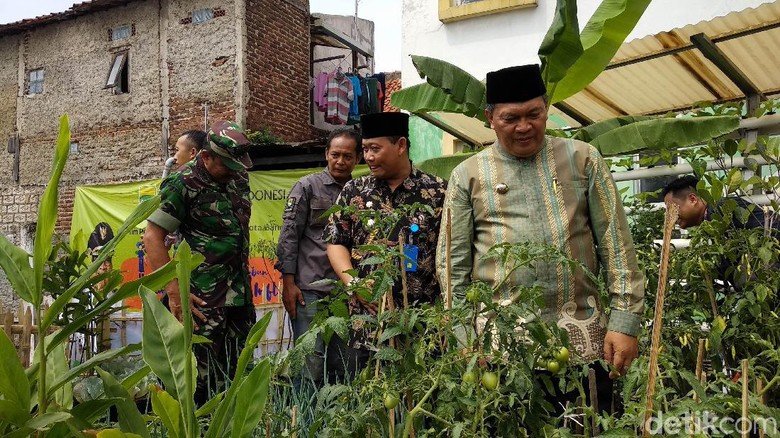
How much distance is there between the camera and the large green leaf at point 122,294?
1.34 meters

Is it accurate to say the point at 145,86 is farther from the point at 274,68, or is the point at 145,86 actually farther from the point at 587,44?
the point at 587,44

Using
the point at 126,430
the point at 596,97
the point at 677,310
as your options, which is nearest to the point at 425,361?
the point at 126,430

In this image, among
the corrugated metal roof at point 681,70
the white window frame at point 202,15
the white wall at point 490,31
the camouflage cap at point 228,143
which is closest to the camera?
the camouflage cap at point 228,143

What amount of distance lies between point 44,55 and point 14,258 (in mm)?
13771

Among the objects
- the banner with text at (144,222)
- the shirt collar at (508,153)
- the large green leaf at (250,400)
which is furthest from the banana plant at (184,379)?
the banner with text at (144,222)

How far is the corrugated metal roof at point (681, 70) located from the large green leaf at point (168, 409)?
4.04m

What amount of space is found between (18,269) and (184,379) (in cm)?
41

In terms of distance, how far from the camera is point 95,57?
41.5 ft

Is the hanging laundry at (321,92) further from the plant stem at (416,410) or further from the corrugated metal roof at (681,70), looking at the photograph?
the plant stem at (416,410)

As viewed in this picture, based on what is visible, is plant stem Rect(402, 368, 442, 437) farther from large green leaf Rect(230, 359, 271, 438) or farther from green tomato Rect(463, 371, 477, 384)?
large green leaf Rect(230, 359, 271, 438)

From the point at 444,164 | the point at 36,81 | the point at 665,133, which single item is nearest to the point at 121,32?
the point at 36,81

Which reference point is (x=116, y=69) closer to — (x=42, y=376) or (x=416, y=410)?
(x=42, y=376)

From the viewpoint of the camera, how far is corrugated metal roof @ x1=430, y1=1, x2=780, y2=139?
423cm

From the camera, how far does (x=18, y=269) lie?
1.31 meters
